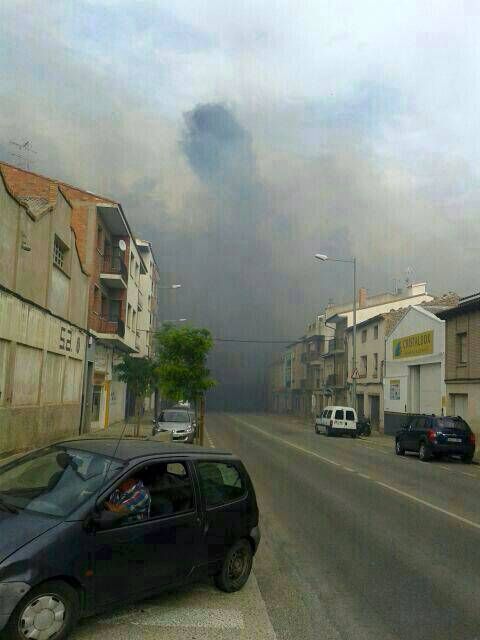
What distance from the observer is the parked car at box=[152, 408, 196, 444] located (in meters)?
24.0

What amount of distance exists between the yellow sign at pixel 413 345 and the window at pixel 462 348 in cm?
395

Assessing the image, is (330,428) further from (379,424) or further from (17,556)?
(17,556)

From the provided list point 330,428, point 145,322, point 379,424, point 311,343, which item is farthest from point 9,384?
point 311,343

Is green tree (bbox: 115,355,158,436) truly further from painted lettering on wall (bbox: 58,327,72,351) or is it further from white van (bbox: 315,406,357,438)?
white van (bbox: 315,406,357,438)

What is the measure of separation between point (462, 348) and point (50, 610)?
1121 inches

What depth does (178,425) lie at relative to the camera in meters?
24.8

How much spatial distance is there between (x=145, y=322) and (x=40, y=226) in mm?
35560

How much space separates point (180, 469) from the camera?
528cm

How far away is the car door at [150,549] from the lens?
4340 millimetres

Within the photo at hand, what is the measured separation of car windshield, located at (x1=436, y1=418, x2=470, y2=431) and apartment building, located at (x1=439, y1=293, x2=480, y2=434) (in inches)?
182

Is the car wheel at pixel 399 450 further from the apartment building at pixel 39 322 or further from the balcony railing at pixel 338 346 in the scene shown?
the balcony railing at pixel 338 346

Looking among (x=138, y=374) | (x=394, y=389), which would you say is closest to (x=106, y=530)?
(x=138, y=374)

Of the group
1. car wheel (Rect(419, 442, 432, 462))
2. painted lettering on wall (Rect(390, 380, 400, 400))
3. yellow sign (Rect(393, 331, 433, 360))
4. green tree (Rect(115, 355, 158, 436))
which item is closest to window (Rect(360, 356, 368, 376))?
painted lettering on wall (Rect(390, 380, 400, 400))

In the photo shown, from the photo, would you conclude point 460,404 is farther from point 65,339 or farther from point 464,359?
point 65,339
